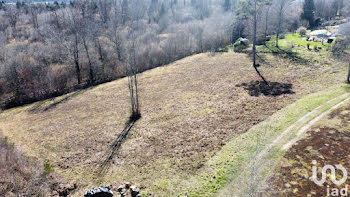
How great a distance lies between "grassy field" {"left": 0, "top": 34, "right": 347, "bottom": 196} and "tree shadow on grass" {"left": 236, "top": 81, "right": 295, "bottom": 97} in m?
0.09

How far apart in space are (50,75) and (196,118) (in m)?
21.6

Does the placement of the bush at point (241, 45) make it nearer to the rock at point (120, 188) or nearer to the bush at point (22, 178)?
the rock at point (120, 188)

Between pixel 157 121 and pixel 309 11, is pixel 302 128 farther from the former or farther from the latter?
pixel 309 11

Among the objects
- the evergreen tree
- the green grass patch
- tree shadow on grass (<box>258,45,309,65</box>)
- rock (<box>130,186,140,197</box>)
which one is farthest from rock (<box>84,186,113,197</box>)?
the evergreen tree

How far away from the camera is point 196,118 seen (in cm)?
1855

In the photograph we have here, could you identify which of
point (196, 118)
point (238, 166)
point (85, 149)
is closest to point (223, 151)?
point (238, 166)

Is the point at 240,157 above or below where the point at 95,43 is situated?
below

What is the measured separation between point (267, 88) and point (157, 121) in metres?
11.6

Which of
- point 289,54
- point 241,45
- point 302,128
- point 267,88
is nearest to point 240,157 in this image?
point 302,128

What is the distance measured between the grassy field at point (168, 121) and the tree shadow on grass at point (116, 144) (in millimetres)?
129

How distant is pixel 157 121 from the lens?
62.1 ft

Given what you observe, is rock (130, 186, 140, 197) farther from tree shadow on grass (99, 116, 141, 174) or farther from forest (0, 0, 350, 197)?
tree shadow on grass (99, 116, 141, 174)

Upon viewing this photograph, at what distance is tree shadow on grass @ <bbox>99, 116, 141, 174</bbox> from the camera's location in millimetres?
14134

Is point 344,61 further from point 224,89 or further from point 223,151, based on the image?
point 223,151
